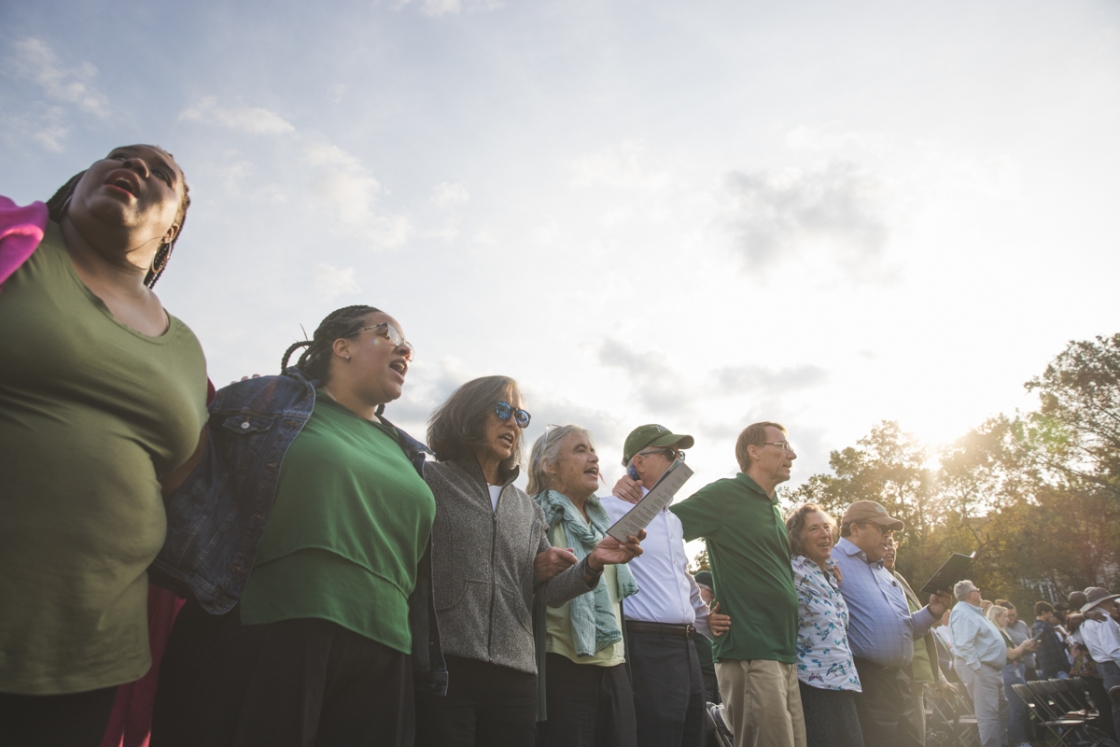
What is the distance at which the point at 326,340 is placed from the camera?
2961mm

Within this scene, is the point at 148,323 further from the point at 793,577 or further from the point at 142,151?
the point at 793,577

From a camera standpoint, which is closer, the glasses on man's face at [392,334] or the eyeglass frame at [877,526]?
the glasses on man's face at [392,334]

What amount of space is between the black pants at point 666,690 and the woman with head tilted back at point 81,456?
9.73 ft

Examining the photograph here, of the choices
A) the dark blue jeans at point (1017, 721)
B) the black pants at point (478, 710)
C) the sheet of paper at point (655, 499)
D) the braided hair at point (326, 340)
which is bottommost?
the dark blue jeans at point (1017, 721)

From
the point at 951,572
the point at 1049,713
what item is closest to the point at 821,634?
the point at 951,572

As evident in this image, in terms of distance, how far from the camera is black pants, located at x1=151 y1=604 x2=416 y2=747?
1.94 metres

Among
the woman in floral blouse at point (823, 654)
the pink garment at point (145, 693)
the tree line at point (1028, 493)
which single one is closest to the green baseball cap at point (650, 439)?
the woman in floral blouse at point (823, 654)

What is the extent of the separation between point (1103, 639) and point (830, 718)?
8689 mm

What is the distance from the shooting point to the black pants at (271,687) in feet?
6.36

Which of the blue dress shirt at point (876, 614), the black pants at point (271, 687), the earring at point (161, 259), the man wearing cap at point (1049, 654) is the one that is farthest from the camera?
the man wearing cap at point (1049, 654)

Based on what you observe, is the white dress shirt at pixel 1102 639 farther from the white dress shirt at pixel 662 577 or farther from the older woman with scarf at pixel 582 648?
the older woman with scarf at pixel 582 648

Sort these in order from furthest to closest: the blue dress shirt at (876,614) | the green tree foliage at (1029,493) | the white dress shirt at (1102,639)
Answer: the green tree foliage at (1029,493)
the white dress shirt at (1102,639)
the blue dress shirt at (876,614)

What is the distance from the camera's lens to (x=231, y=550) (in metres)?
2.10

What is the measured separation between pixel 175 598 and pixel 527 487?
2.38 metres
